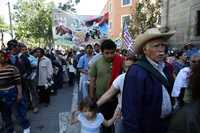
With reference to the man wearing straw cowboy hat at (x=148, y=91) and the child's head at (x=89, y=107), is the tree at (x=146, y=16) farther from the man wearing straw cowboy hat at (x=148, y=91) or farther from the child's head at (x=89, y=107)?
the man wearing straw cowboy hat at (x=148, y=91)

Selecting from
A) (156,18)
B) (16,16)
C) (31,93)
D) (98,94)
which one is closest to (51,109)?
(31,93)

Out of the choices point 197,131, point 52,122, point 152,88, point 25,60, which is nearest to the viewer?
point 197,131

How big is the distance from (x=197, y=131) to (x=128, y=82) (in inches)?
40.6

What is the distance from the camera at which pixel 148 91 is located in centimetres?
313

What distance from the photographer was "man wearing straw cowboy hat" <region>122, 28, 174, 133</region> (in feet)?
10.3

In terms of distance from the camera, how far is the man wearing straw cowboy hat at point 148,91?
10.3ft

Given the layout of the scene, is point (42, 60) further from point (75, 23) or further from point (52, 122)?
point (75, 23)

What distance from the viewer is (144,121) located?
10.3 feet

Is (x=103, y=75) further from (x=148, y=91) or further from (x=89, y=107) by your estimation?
(x=148, y=91)

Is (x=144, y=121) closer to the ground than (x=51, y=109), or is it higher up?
higher up

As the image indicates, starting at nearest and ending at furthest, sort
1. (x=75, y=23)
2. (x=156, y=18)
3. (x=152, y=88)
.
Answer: (x=152, y=88) → (x=75, y=23) → (x=156, y=18)

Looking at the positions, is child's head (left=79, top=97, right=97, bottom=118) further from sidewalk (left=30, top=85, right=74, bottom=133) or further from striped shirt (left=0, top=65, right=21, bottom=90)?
sidewalk (left=30, top=85, right=74, bottom=133)

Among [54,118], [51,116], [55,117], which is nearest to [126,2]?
[51,116]

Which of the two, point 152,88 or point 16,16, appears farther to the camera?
point 16,16
